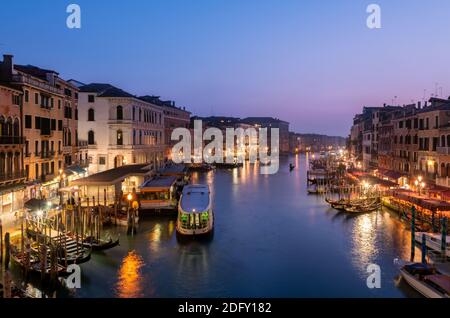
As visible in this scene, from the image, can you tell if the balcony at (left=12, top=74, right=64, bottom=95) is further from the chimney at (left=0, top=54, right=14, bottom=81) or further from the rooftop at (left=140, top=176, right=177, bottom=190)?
the rooftop at (left=140, top=176, right=177, bottom=190)

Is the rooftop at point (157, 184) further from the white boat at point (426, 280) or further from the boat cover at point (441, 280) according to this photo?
the boat cover at point (441, 280)

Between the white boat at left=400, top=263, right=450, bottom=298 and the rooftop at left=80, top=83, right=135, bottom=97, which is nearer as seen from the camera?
the white boat at left=400, top=263, right=450, bottom=298

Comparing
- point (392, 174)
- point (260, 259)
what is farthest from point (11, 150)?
point (392, 174)

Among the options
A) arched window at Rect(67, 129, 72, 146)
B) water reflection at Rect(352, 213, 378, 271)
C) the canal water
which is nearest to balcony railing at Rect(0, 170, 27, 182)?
the canal water

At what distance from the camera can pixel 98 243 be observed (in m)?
16.7

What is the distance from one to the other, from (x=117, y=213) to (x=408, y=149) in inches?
864

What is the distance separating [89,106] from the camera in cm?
3531

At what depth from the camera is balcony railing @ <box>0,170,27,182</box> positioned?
18.3m

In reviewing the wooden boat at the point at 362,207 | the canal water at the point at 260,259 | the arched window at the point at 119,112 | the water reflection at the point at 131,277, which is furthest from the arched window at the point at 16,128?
the wooden boat at the point at 362,207

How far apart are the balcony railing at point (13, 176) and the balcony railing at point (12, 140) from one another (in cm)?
130

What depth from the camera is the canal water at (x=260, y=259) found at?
43.4 ft

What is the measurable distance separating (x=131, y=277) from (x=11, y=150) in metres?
9.16

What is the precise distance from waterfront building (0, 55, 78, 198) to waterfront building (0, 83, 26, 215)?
0.74 meters
